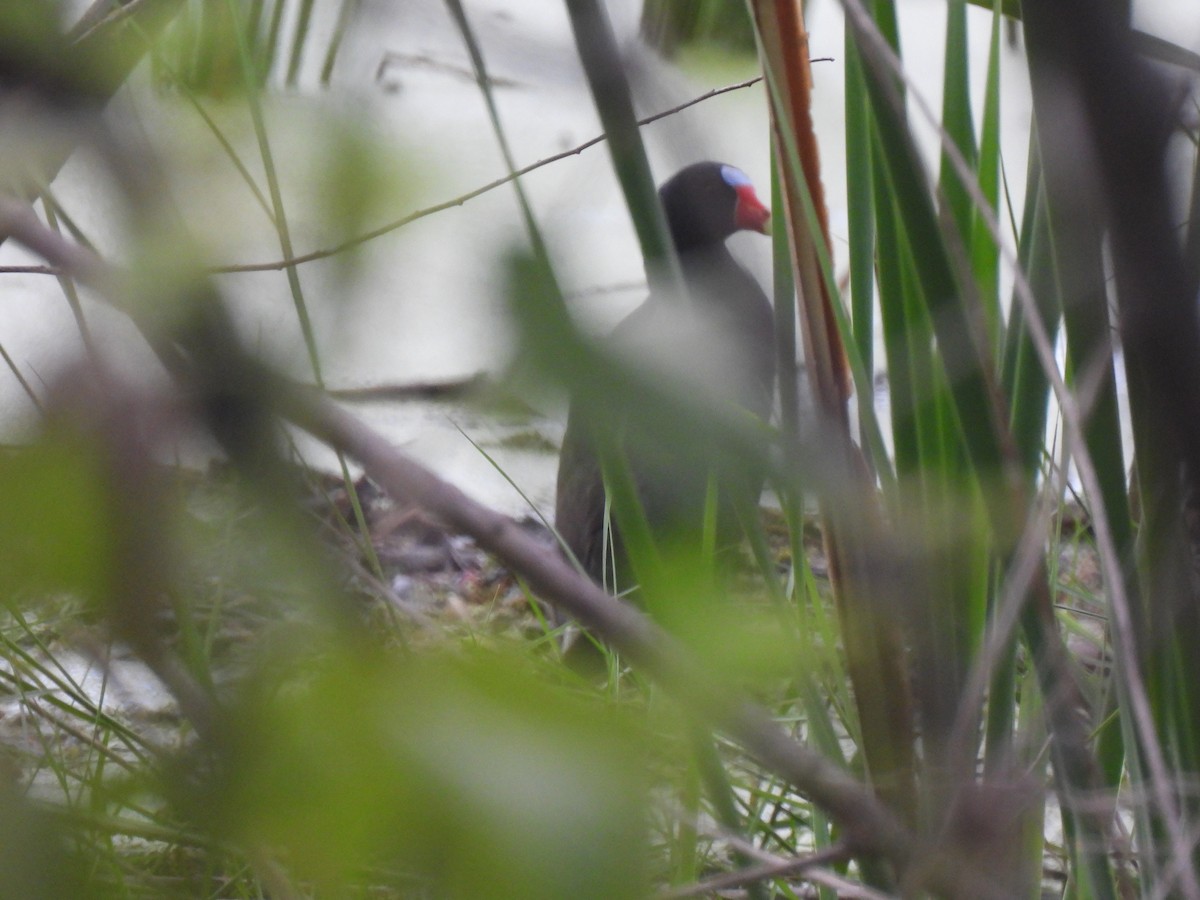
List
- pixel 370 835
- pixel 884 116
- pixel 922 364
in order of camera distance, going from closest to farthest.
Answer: pixel 370 835 → pixel 884 116 → pixel 922 364

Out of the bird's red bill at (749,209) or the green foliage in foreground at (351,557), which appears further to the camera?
the bird's red bill at (749,209)

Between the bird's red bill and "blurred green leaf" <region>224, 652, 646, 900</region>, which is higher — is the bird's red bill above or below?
above

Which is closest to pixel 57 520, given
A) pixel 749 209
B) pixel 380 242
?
pixel 380 242

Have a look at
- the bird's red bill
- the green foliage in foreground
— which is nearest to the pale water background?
the green foliage in foreground

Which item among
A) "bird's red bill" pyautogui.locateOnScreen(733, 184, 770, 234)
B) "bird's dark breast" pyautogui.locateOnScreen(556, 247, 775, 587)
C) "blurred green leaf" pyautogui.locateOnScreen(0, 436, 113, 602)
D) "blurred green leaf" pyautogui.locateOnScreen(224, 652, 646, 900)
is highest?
"bird's red bill" pyautogui.locateOnScreen(733, 184, 770, 234)

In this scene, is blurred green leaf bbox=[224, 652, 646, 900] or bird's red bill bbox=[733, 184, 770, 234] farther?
bird's red bill bbox=[733, 184, 770, 234]

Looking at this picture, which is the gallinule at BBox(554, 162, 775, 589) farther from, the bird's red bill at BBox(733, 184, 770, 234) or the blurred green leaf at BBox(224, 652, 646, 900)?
the bird's red bill at BBox(733, 184, 770, 234)

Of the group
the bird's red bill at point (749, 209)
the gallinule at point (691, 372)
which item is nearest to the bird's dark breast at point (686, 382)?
the gallinule at point (691, 372)

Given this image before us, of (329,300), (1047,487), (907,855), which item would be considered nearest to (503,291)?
(329,300)

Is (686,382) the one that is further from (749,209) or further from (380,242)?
(749,209)

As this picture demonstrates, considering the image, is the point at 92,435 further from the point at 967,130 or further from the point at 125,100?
the point at 967,130

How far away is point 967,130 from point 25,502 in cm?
40

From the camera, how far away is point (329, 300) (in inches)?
6.5

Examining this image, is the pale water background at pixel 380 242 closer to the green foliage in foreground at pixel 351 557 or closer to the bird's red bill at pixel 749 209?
the green foliage in foreground at pixel 351 557
